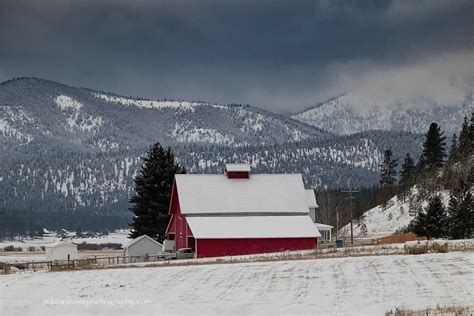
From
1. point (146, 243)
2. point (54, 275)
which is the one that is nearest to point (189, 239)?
point (146, 243)

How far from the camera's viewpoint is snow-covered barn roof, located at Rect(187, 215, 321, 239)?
68.2 metres

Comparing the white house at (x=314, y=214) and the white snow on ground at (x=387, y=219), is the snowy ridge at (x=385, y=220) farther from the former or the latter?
the white house at (x=314, y=214)

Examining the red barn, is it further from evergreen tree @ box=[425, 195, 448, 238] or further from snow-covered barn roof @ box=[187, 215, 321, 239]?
evergreen tree @ box=[425, 195, 448, 238]

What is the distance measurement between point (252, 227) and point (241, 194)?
5974 mm

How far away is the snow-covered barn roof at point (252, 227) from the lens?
68.2m

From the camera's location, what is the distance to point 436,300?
96.7ft

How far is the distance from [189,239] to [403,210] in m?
66.6

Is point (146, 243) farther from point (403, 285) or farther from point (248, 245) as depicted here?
point (403, 285)

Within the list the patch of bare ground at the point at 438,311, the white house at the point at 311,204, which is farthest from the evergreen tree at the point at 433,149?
the patch of bare ground at the point at 438,311

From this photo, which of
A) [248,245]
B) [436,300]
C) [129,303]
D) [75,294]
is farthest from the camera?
[248,245]

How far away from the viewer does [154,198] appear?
81125 millimetres

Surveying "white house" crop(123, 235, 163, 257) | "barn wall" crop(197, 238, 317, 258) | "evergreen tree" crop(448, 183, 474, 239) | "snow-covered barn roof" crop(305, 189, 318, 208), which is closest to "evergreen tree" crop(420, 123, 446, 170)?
"snow-covered barn roof" crop(305, 189, 318, 208)

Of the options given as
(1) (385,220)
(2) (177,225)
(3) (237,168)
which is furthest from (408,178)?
(2) (177,225)

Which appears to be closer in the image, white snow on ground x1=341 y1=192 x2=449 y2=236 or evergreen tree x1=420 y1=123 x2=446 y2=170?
white snow on ground x1=341 y1=192 x2=449 y2=236
